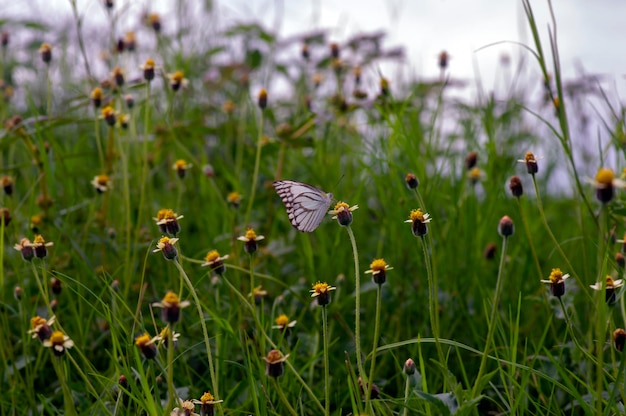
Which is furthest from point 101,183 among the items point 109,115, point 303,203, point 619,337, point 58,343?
point 619,337

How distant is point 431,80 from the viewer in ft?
9.91

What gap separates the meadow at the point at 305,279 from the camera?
3.54 ft

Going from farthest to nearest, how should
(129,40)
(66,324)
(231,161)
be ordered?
1. (231,161)
2. (129,40)
3. (66,324)

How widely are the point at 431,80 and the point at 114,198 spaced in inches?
Result: 59.4

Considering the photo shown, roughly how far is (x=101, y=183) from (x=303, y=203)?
1.91ft

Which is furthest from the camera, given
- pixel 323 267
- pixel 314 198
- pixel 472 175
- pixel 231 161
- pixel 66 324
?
pixel 231 161

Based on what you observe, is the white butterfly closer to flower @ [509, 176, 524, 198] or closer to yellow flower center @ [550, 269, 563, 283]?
flower @ [509, 176, 524, 198]

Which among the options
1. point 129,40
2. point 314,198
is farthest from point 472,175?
point 129,40

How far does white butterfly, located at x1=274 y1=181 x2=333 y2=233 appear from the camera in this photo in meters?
1.36

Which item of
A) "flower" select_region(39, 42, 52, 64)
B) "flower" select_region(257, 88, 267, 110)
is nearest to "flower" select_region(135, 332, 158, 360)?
"flower" select_region(257, 88, 267, 110)

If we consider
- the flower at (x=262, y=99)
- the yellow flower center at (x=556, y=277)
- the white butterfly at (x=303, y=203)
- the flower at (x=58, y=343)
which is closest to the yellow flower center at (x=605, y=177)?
the yellow flower center at (x=556, y=277)

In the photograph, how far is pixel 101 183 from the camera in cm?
174

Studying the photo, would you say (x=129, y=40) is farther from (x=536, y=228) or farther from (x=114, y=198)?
(x=536, y=228)

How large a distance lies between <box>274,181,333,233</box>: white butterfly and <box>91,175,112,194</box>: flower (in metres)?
0.49
